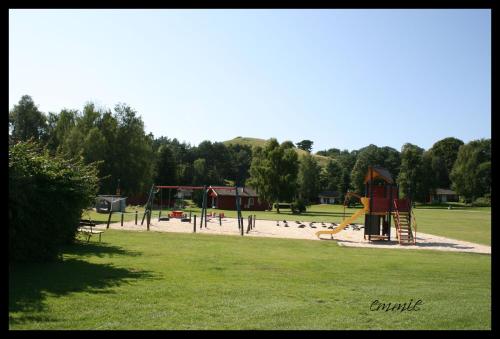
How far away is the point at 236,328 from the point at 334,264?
827 centimetres

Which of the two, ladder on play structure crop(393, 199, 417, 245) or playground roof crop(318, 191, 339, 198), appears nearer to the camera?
ladder on play structure crop(393, 199, 417, 245)

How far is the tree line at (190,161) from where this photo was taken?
202 feet

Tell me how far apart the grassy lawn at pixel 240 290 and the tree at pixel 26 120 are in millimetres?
60763

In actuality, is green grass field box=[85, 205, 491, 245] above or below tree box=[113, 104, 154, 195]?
below

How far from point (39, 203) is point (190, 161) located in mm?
113004

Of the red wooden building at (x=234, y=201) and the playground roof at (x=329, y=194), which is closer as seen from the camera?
the red wooden building at (x=234, y=201)

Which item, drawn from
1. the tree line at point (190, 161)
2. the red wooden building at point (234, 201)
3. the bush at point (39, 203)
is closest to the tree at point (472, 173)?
the tree line at point (190, 161)

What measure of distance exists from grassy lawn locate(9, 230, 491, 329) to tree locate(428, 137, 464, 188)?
4311 inches

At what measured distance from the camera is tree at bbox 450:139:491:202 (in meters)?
93.8

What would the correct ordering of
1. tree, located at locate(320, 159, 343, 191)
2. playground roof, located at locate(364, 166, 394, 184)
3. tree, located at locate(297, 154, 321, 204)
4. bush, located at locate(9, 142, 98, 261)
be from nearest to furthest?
1. bush, located at locate(9, 142, 98, 261)
2. playground roof, located at locate(364, 166, 394, 184)
3. tree, located at locate(297, 154, 321, 204)
4. tree, located at locate(320, 159, 343, 191)

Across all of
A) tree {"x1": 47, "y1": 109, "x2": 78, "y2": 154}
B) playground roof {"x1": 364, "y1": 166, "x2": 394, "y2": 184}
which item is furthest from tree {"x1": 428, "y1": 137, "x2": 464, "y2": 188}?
playground roof {"x1": 364, "y1": 166, "x2": 394, "y2": 184}

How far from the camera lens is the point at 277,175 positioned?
6412cm

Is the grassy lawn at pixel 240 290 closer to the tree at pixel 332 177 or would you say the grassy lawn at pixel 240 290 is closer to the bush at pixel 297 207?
the bush at pixel 297 207

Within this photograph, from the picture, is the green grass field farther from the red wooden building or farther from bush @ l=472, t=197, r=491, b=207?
bush @ l=472, t=197, r=491, b=207
